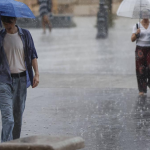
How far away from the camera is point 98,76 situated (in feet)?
40.7

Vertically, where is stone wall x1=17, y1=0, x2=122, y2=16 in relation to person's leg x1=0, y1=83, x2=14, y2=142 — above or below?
below

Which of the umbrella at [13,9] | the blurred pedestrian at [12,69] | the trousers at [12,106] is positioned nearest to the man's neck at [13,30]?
the blurred pedestrian at [12,69]

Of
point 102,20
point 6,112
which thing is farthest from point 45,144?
point 102,20

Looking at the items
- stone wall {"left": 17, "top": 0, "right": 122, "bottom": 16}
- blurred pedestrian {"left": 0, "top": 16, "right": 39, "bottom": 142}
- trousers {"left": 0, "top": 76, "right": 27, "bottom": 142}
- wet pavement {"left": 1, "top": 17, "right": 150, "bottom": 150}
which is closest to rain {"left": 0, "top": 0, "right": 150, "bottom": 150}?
wet pavement {"left": 1, "top": 17, "right": 150, "bottom": 150}

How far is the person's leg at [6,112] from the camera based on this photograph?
216 inches

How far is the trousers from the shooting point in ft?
18.1

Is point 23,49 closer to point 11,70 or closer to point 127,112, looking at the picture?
point 11,70

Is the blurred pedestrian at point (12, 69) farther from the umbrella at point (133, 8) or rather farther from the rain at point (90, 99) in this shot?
the umbrella at point (133, 8)

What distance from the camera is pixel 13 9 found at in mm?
5609

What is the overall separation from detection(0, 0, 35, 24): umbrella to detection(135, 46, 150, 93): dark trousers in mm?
4528

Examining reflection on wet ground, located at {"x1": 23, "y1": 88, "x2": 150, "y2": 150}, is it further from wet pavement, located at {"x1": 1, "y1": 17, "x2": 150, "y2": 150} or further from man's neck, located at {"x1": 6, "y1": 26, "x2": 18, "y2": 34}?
man's neck, located at {"x1": 6, "y1": 26, "x2": 18, "y2": 34}

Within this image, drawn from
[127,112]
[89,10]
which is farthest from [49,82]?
[89,10]

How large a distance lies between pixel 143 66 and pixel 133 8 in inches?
45.8

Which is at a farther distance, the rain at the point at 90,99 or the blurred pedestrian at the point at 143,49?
the blurred pedestrian at the point at 143,49
